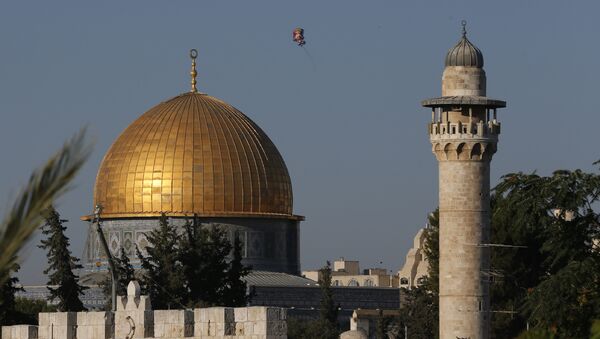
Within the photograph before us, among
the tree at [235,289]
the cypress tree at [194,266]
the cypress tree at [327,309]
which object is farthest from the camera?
the cypress tree at [327,309]

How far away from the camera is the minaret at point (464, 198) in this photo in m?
40.6

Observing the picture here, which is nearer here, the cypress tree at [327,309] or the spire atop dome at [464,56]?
the spire atop dome at [464,56]

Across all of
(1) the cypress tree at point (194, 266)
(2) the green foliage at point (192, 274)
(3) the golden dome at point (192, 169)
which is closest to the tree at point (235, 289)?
(2) the green foliage at point (192, 274)

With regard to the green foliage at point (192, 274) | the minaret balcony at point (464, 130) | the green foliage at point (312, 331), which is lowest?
the green foliage at point (312, 331)

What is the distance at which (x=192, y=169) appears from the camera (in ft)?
213

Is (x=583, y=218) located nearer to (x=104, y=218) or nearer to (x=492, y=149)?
(x=492, y=149)

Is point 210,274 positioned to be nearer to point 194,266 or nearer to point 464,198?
point 194,266

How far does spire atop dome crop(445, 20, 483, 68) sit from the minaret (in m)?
0.03

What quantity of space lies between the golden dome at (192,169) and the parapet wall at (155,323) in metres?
36.0

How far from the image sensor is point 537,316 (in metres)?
30.8

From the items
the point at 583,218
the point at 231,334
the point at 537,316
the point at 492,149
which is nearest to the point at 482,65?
the point at 492,149

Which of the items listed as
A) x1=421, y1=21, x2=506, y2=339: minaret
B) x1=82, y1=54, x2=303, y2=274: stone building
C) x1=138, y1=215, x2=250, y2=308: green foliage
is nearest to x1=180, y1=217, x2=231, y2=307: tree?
x1=138, y1=215, x2=250, y2=308: green foliage

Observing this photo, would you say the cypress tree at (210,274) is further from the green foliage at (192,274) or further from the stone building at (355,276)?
the stone building at (355,276)

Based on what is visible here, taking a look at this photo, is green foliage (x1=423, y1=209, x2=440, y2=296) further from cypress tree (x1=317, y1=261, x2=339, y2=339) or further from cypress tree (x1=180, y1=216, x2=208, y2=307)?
cypress tree (x1=180, y1=216, x2=208, y2=307)
